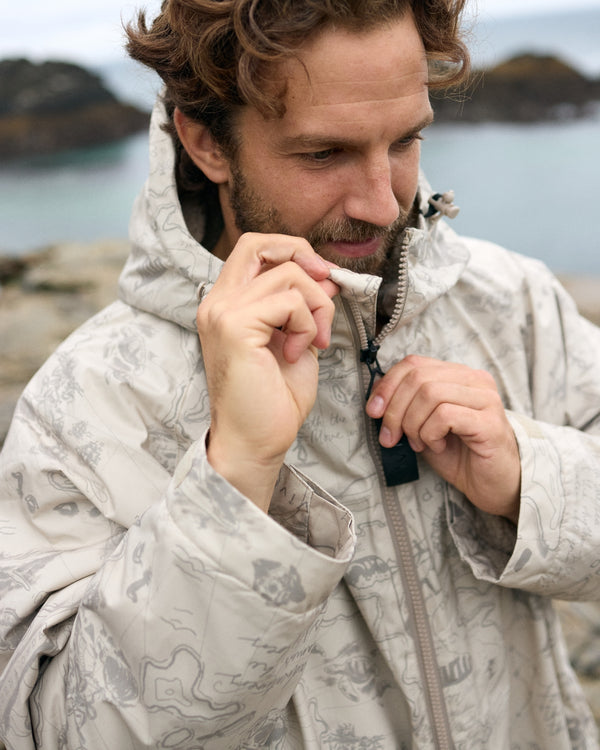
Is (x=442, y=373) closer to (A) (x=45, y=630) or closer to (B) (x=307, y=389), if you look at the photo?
(B) (x=307, y=389)

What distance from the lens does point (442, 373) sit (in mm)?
1118

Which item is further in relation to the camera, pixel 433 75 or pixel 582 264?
pixel 582 264

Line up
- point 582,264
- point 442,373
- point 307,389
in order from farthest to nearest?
point 582,264, point 442,373, point 307,389

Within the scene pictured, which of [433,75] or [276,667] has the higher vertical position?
[433,75]

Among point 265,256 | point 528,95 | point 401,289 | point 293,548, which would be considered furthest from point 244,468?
point 528,95

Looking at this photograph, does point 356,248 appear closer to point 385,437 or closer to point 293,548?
point 385,437

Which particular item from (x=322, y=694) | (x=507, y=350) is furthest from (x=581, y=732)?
(x=507, y=350)

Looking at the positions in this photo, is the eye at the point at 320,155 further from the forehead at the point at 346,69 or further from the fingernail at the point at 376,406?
the fingernail at the point at 376,406

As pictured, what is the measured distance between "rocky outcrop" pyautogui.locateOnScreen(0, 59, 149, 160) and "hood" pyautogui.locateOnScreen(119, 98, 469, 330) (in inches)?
80.3

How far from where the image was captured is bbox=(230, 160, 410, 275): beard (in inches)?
43.1

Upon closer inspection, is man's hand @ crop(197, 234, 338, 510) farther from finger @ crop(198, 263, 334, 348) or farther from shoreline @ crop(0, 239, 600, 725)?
shoreline @ crop(0, 239, 600, 725)

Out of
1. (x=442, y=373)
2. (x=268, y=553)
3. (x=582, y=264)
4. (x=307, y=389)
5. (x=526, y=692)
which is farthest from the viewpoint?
(x=582, y=264)

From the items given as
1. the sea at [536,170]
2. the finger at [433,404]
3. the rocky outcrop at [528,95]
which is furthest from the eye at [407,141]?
the rocky outcrop at [528,95]

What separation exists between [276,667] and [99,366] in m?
0.54
